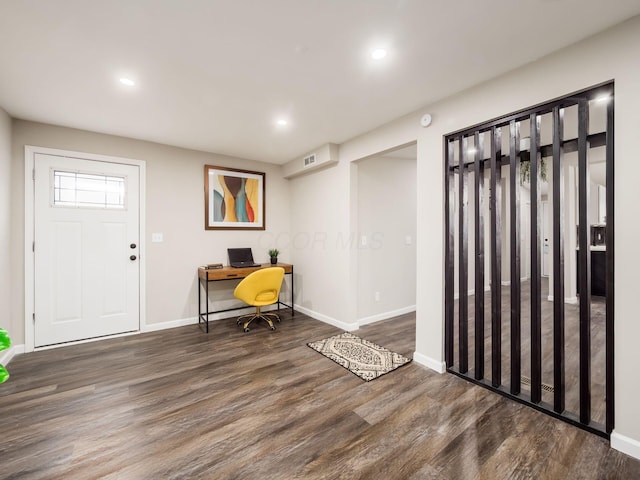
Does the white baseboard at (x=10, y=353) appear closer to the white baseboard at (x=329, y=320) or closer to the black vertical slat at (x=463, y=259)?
the white baseboard at (x=329, y=320)

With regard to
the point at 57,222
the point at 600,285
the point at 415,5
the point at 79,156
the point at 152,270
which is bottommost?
the point at 600,285

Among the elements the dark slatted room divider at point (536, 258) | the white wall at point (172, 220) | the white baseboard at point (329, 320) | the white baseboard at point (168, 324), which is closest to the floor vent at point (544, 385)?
the dark slatted room divider at point (536, 258)

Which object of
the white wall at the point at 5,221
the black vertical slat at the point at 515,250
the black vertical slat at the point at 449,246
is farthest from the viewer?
the white wall at the point at 5,221

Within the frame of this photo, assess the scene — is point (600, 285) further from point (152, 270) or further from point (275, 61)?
point (152, 270)

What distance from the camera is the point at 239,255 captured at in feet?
14.1

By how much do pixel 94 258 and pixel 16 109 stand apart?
1595 mm

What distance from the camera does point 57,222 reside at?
3.24 m

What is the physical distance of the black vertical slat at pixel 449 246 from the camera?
257 centimetres

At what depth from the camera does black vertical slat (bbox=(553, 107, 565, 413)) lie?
194 centimetres

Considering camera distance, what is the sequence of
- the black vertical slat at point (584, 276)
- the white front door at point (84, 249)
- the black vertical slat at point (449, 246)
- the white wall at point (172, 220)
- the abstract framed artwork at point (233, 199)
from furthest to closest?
the abstract framed artwork at point (233, 199)
the white wall at point (172, 220)
the white front door at point (84, 249)
the black vertical slat at point (449, 246)
the black vertical slat at point (584, 276)

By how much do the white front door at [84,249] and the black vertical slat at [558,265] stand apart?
4.18 meters

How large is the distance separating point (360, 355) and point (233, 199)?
2806 millimetres

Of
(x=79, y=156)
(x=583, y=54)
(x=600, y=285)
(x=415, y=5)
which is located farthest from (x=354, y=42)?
(x=600, y=285)

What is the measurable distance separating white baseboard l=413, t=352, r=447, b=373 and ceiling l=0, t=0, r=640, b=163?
7.55ft
